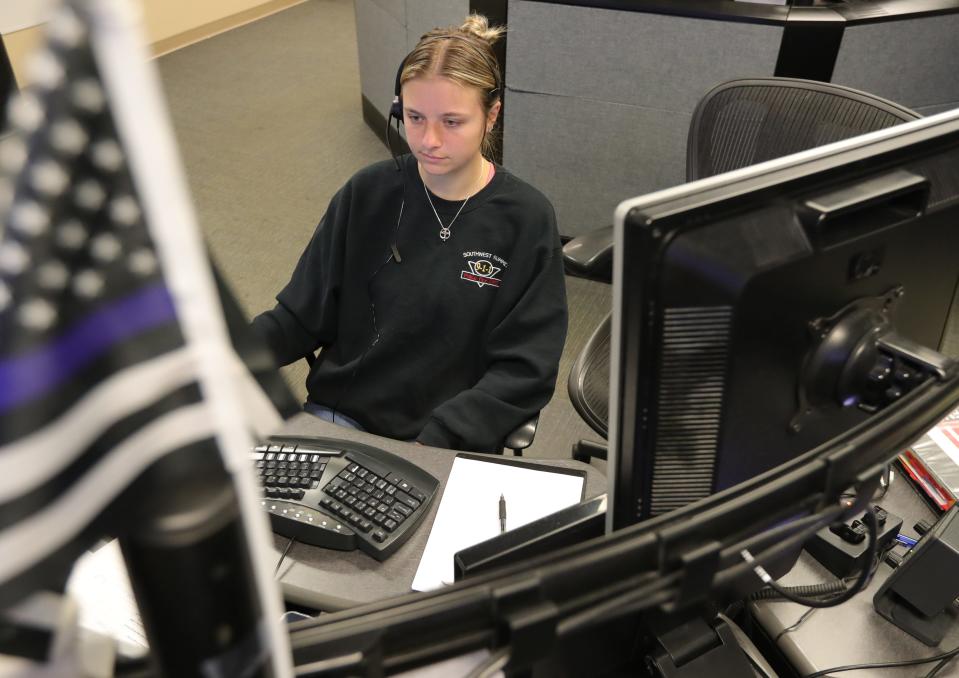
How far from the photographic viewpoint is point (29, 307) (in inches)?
12.9

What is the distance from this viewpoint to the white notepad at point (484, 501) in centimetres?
102

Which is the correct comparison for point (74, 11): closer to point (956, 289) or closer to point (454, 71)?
point (956, 289)

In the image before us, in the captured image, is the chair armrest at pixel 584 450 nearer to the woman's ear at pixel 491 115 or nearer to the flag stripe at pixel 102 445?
the woman's ear at pixel 491 115

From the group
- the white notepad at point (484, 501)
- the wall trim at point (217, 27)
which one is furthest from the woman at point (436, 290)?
the wall trim at point (217, 27)

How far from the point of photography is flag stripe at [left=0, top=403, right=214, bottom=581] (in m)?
0.35

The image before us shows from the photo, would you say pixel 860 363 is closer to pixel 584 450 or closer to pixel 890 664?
pixel 890 664

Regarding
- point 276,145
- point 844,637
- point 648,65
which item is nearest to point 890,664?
point 844,637

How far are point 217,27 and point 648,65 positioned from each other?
3936 mm

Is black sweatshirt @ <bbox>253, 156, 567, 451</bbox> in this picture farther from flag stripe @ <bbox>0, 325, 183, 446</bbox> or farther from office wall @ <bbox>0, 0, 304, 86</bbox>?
office wall @ <bbox>0, 0, 304, 86</bbox>

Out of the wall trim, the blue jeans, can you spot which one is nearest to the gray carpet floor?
the wall trim

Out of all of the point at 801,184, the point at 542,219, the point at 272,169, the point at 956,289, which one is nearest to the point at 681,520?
the point at 801,184

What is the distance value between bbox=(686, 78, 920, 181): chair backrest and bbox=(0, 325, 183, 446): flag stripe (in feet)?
5.32

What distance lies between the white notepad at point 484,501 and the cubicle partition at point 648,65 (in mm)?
1825

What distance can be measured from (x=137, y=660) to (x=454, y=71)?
1098 millimetres
